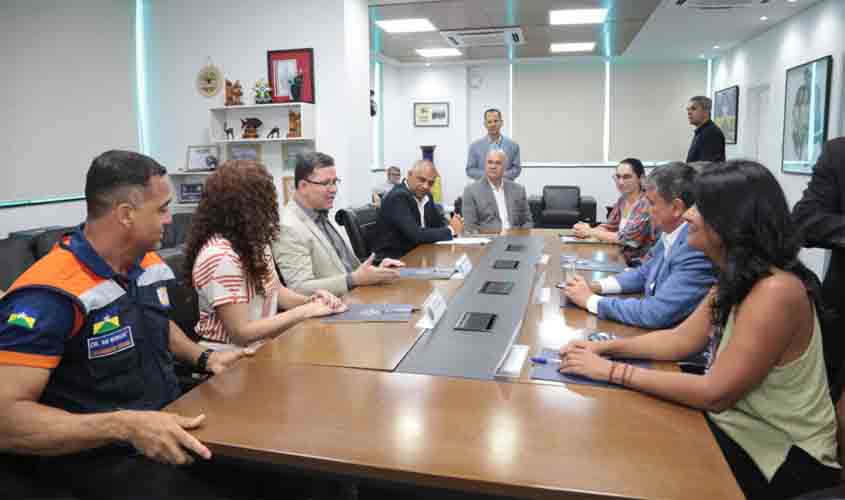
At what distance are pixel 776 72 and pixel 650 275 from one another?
232 inches

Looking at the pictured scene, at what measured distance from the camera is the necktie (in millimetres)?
2975

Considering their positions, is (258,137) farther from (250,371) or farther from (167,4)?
(250,371)

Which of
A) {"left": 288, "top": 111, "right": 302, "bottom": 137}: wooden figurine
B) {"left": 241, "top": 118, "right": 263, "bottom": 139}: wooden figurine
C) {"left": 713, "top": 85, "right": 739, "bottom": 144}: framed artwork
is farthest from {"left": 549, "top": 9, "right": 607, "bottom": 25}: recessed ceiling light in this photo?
{"left": 241, "top": 118, "right": 263, "bottom": 139}: wooden figurine

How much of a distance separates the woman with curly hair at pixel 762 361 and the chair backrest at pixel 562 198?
7.95 m

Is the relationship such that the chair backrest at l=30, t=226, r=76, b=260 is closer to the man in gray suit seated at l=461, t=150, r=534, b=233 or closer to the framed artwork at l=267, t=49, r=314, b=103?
the framed artwork at l=267, t=49, r=314, b=103

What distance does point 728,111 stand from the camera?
28.7ft

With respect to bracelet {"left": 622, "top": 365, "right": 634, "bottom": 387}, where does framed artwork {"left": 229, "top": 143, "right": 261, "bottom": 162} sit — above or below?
above

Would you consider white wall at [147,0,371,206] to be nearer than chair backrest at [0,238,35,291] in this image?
No

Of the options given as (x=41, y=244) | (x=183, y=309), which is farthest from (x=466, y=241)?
(x=41, y=244)

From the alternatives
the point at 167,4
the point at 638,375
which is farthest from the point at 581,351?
the point at 167,4

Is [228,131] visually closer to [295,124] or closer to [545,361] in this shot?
[295,124]

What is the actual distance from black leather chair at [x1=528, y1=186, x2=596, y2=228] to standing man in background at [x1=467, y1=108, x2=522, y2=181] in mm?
2707

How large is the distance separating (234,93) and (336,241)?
9.65ft

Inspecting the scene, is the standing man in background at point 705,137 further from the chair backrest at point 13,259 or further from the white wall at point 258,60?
the chair backrest at point 13,259
